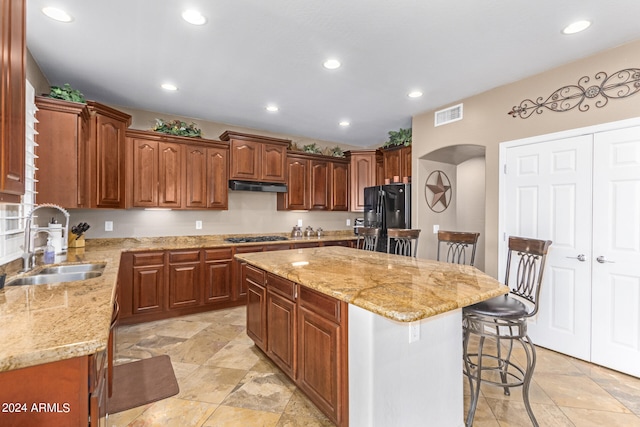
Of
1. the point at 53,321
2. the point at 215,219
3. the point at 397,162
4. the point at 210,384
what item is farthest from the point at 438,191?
the point at 53,321

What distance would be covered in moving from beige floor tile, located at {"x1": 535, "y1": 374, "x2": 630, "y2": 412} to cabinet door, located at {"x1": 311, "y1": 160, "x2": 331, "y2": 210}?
3.66 meters

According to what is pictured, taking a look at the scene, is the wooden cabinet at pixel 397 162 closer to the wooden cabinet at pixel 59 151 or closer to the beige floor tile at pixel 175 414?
the beige floor tile at pixel 175 414

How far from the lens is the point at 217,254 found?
13.1 ft

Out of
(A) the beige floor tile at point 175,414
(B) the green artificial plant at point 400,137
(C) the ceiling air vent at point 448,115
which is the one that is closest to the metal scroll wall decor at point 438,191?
(B) the green artificial plant at point 400,137

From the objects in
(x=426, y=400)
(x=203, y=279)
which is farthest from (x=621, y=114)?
(x=203, y=279)

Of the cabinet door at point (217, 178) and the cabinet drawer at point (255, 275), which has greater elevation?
the cabinet door at point (217, 178)

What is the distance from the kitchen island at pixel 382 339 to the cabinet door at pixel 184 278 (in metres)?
2.19

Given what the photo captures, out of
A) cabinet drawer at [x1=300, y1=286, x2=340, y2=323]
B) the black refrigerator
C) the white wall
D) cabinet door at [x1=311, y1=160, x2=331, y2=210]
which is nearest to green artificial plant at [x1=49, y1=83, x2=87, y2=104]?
the white wall

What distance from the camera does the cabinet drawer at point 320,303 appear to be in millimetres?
1664

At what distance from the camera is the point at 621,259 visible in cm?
253

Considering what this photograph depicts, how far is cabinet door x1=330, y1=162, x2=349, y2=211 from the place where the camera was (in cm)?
538

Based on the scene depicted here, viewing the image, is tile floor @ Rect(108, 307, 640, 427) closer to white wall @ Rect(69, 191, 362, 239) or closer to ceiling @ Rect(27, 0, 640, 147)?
white wall @ Rect(69, 191, 362, 239)

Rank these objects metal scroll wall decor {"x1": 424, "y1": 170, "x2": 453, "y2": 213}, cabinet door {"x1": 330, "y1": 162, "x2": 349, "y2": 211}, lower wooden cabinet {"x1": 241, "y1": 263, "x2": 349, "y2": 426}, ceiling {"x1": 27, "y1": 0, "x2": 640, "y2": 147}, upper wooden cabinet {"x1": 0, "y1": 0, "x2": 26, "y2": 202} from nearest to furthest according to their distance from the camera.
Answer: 1. upper wooden cabinet {"x1": 0, "y1": 0, "x2": 26, "y2": 202}
2. lower wooden cabinet {"x1": 241, "y1": 263, "x2": 349, "y2": 426}
3. ceiling {"x1": 27, "y1": 0, "x2": 640, "y2": 147}
4. metal scroll wall decor {"x1": 424, "y1": 170, "x2": 453, "y2": 213}
5. cabinet door {"x1": 330, "y1": 162, "x2": 349, "y2": 211}

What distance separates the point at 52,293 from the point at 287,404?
155 cm
